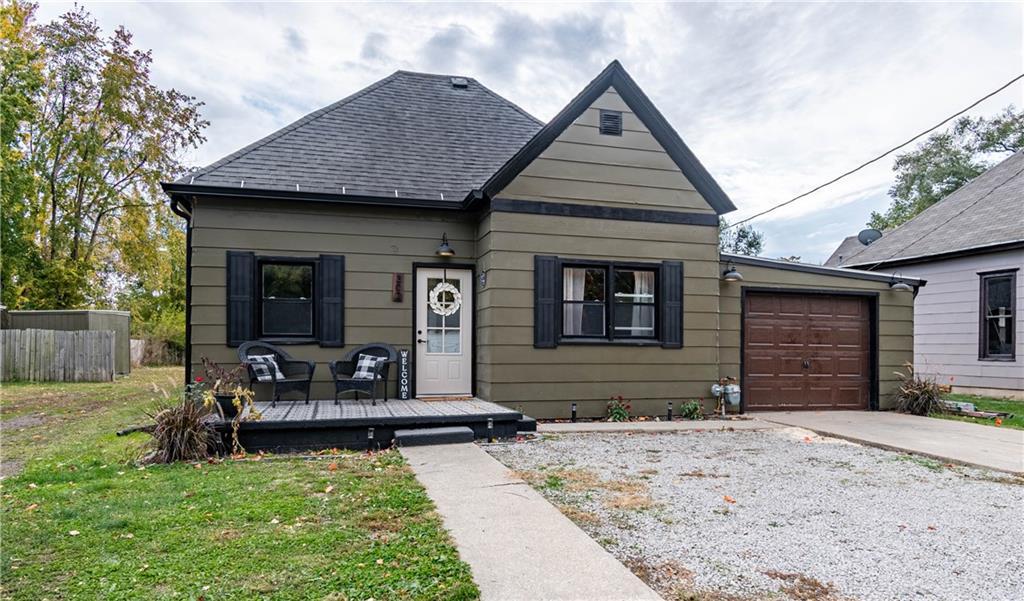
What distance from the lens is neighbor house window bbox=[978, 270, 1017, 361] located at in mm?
10047

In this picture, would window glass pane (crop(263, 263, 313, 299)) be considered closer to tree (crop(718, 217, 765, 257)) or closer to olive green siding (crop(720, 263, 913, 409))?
olive green siding (crop(720, 263, 913, 409))

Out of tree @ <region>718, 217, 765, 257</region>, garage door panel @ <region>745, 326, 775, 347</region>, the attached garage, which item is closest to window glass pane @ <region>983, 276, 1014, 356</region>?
the attached garage

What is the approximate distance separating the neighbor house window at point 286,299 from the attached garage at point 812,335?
5783mm

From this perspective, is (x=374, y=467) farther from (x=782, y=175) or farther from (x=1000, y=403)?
(x=782, y=175)

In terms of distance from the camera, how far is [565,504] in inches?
148

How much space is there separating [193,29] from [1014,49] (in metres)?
13.3

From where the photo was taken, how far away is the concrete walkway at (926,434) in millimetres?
5406

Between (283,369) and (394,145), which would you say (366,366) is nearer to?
(283,369)

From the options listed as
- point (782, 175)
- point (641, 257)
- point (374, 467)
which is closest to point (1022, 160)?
point (782, 175)

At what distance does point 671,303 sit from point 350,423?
4.56 m

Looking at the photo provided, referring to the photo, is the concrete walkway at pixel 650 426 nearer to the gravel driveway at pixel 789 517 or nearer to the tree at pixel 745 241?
the gravel driveway at pixel 789 517

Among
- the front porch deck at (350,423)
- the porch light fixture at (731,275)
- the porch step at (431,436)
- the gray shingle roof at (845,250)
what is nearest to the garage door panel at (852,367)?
the porch light fixture at (731,275)

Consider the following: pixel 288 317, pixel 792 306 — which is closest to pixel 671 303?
pixel 792 306

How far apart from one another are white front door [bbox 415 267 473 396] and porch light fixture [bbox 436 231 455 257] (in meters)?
0.26
